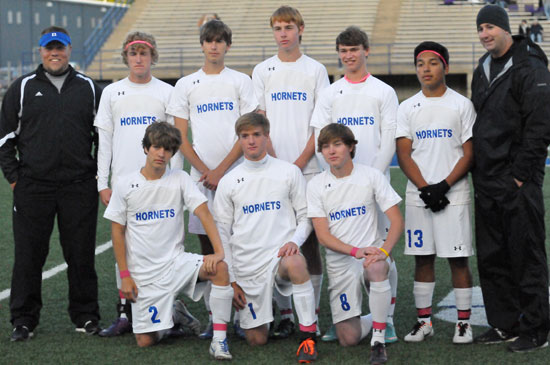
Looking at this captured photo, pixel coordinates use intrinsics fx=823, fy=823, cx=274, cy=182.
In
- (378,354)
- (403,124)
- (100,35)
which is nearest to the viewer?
(378,354)

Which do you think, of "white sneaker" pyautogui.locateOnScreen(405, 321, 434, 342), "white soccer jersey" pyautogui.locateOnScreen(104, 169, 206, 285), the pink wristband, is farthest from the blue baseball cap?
"white sneaker" pyautogui.locateOnScreen(405, 321, 434, 342)

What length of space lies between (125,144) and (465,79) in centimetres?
2307

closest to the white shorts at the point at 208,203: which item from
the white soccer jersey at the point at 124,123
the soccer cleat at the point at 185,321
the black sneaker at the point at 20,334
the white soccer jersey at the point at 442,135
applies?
the white soccer jersey at the point at 124,123

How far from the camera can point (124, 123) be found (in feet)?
17.3

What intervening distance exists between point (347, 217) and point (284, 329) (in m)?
0.84

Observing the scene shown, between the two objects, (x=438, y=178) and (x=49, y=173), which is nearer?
(x=438, y=178)

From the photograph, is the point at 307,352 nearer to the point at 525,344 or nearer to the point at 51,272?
the point at 525,344

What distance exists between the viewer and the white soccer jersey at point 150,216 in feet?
16.3

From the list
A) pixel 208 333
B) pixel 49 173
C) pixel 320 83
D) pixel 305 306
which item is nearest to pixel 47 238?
pixel 49 173

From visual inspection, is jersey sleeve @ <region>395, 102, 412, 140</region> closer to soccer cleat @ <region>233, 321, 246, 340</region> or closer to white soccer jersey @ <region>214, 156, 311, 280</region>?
white soccer jersey @ <region>214, 156, 311, 280</region>

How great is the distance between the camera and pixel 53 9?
43.1m

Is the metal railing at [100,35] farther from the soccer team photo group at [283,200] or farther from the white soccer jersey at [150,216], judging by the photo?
the white soccer jersey at [150,216]

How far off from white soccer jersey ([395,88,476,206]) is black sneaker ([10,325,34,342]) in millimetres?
2534

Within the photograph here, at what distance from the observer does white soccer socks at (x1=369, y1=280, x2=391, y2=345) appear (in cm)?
463
